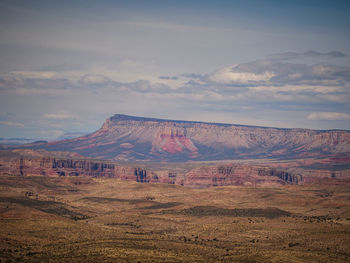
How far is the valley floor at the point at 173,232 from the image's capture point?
87.6 metres

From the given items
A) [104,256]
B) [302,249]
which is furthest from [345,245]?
[104,256]

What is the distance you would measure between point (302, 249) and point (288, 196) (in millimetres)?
98385

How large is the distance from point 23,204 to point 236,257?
70.8 m

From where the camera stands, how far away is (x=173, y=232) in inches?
4897

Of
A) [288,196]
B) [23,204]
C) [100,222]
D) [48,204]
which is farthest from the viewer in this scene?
[288,196]

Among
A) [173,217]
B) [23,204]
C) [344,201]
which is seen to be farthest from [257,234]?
[344,201]

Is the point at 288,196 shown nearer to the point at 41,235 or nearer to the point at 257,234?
the point at 257,234

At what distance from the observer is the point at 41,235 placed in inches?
4077

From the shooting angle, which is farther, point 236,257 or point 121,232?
point 121,232

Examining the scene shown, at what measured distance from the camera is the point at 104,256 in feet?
273

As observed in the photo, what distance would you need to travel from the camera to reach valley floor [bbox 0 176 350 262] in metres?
87.6

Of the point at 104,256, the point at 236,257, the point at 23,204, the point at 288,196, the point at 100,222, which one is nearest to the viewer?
the point at 104,256

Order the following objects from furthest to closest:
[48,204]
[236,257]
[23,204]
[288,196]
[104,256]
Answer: [288,196]
[48,204]
[23,204]
[236,257]
[104,256]

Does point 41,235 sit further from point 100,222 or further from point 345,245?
point 345,245
